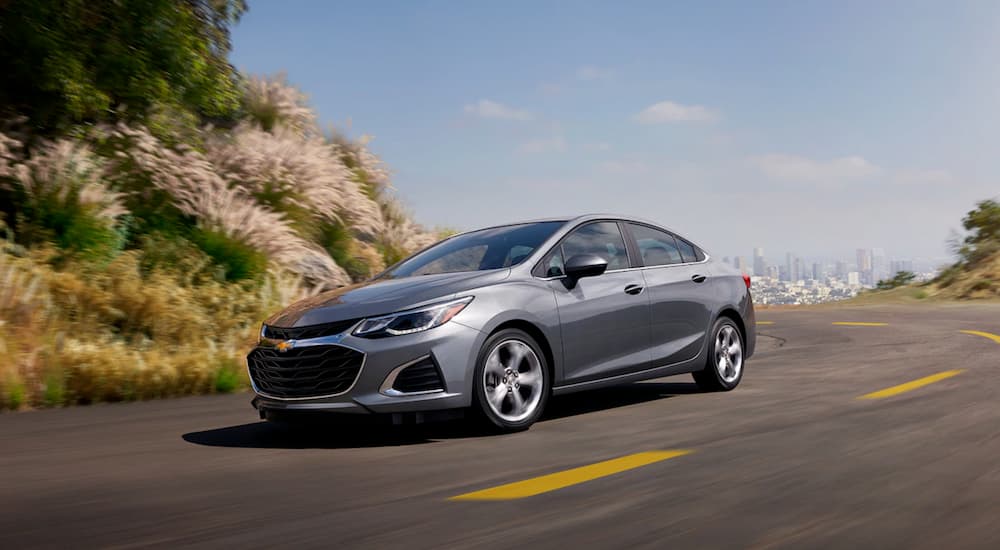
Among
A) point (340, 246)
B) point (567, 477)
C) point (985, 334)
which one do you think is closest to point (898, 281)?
point (985, 334)

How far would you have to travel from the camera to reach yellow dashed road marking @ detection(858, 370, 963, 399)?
25.9ft

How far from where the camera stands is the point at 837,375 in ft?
31.2

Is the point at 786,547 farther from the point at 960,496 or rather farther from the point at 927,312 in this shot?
the point at 927,312

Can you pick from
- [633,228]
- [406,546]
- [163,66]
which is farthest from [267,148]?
[406,546]

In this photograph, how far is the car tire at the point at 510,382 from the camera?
6.38 metres

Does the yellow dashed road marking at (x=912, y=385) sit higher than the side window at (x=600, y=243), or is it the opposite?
the side window at (x=600, y=243)

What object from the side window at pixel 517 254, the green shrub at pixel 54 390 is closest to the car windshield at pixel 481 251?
the side window at pixel 517 254

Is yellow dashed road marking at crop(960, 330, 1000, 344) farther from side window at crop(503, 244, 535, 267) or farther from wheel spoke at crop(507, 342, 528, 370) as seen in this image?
wheel spoke at crop(507, 342, 528, 370)

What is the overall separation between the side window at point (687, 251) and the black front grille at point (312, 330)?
3520 mm

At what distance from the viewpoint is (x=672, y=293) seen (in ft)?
26.9

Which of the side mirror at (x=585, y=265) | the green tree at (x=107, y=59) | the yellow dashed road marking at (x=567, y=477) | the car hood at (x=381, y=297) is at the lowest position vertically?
the yellow dashed road marking at (x=567, y=477)

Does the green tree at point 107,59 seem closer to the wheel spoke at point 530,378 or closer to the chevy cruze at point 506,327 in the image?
the chevy cruze at point 506,327

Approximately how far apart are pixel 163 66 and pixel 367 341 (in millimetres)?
7574

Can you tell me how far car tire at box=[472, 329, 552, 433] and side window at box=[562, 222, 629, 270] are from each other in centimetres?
104
